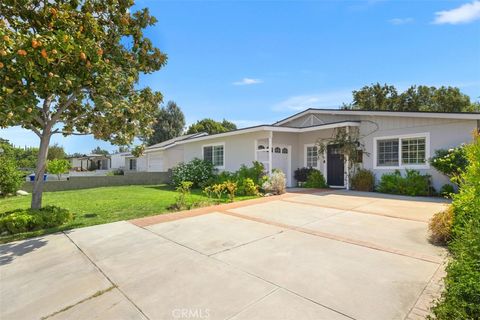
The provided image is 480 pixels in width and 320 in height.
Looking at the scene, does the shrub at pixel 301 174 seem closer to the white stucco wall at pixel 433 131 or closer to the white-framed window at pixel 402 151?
the white stucco wall at pixel 433 131

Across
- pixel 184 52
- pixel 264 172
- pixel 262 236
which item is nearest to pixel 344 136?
pixel 264 172

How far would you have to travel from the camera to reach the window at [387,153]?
11312 mm

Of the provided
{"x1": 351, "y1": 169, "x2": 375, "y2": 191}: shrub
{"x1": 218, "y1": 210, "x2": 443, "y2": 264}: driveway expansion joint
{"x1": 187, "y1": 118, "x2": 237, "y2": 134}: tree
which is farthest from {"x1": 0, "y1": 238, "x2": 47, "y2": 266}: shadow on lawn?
{"x1": 187, "y1": 118, "x2": 237, "y2": 134}: tree

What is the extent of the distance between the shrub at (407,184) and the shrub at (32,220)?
11461 millimetres

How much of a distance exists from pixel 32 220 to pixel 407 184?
40.4 feet

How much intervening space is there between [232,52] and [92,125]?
7848 millimetres

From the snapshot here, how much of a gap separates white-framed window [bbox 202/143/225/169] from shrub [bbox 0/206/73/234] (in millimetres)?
10068

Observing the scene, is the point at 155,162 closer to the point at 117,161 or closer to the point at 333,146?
the point at 117,161

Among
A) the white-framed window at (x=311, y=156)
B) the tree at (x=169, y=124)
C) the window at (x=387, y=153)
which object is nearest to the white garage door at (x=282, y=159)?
the white-framed window at (x=311, y=156)

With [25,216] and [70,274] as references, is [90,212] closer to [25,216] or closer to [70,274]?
[25,216]

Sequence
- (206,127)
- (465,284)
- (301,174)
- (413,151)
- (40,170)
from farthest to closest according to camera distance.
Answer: (206,127) → (301,174) → (413,151) → (40,170) → (465,284)

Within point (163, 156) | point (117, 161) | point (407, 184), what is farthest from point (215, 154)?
point (117, 161)

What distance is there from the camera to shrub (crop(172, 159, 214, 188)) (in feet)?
50.1

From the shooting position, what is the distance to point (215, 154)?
55.6 ft
